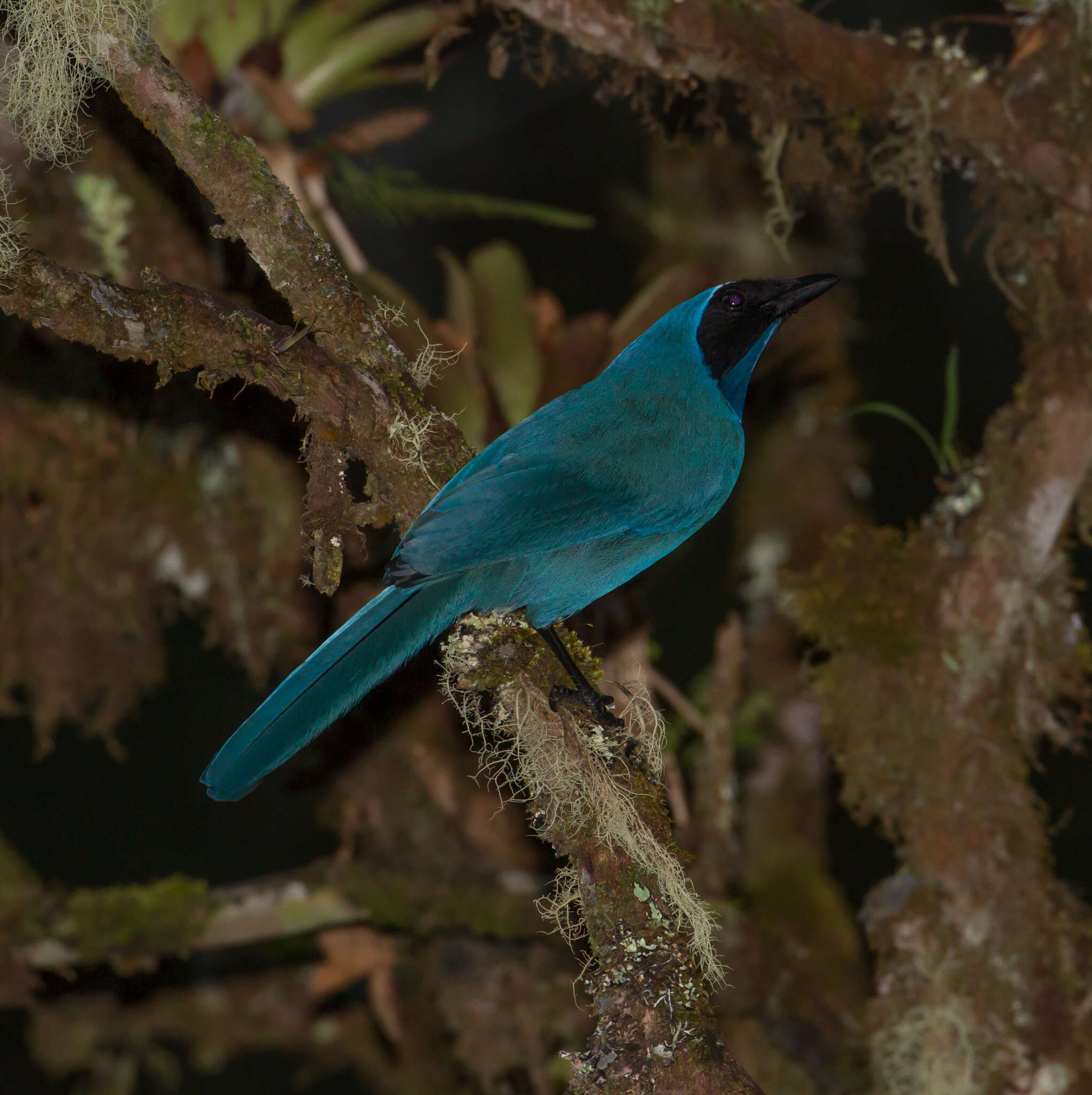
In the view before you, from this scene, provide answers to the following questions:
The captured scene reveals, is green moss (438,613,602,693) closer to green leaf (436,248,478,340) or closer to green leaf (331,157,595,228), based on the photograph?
green leaf (436,248,478,340)

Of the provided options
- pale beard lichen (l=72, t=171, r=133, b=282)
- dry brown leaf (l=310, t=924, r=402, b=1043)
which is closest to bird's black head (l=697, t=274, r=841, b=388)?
pale beard lichen (l=72, t=171, r=133, b=282)

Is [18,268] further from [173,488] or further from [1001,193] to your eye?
[1001,193]

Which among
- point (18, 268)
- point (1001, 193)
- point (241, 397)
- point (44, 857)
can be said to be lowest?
point (44, 857)

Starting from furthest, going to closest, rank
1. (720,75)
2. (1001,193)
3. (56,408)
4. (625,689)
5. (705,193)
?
(705,193), (56,408), (1001,193), (720,75), (625,689)

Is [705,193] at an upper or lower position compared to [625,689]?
lower

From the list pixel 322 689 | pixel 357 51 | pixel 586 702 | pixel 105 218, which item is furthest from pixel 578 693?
pixel 357 51

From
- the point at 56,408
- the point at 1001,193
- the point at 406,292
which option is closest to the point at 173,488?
the point at 56,408

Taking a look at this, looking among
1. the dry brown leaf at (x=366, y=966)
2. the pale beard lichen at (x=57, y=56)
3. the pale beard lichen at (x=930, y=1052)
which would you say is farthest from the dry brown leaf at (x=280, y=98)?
the pale beard lichen at (x=930, y=1052)
